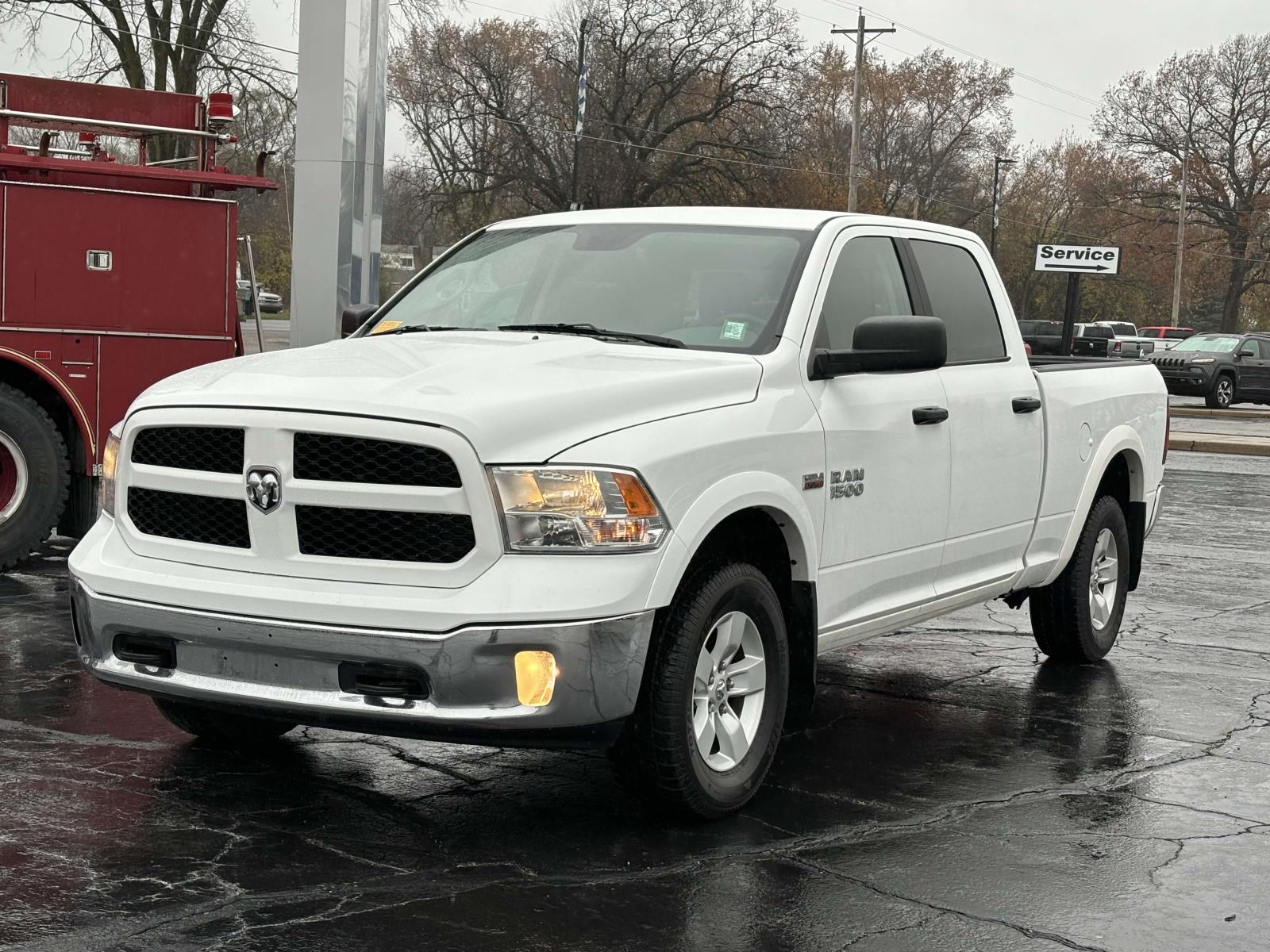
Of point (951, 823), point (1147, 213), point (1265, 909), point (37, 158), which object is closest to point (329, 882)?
point (951, 823)

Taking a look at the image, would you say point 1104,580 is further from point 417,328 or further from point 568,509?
point 568,509

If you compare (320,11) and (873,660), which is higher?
(320,11)

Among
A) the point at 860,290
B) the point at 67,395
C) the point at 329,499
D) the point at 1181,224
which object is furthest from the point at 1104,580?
the point at 1181,224

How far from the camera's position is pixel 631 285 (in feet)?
18.9

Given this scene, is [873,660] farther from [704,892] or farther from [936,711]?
[704,892]

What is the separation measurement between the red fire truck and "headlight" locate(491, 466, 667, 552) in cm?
561

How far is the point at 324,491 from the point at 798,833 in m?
1.74

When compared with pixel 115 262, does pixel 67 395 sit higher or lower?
lower

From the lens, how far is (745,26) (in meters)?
55.4

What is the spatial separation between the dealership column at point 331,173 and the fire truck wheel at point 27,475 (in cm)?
397

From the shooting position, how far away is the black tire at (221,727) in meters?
5.47

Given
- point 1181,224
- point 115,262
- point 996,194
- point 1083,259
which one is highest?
point 996,194

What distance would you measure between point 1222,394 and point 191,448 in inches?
1404

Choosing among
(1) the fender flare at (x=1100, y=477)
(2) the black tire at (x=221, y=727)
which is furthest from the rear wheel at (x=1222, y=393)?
(2) the black tire at (x=221, y=727)
